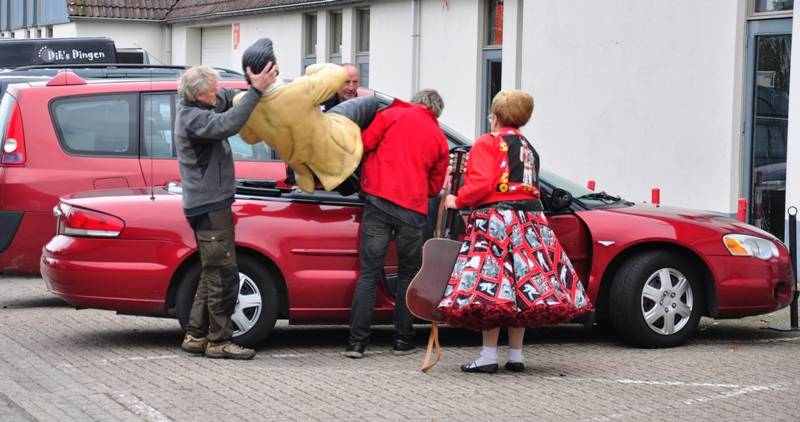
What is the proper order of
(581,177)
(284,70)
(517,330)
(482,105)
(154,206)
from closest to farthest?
(517,330) → (154,206) → (581,177) → (482,105) → (284,70)

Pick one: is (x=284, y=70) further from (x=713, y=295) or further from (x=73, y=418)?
(x=73, y=418)

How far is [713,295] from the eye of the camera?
10156mm

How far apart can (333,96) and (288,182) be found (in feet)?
2.08

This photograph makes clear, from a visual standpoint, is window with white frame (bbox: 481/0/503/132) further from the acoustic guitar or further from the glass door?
the acoustic guitar

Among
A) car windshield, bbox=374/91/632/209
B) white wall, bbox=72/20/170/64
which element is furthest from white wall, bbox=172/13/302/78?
car windshield, bbox=374/91/632/209

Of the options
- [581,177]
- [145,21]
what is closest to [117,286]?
[581,177]

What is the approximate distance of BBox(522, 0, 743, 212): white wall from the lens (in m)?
15.9

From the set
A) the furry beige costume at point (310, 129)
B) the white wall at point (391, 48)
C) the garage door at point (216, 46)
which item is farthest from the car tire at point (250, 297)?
the garage door at point (216, 46)

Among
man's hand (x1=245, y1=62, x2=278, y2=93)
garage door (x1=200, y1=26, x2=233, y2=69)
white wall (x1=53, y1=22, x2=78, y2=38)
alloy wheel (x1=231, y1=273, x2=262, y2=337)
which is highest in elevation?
white wall (x1=53, y1=22, x2=78, y2=38)

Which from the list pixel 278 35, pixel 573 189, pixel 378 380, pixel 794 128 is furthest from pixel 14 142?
pixel 278 35

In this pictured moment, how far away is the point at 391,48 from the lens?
2364cm

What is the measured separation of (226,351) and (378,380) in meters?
1.21

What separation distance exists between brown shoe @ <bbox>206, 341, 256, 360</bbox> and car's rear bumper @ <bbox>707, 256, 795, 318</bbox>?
310cm

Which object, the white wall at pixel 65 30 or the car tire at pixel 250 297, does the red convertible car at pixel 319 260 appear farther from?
the white wall at pixel 65 30
